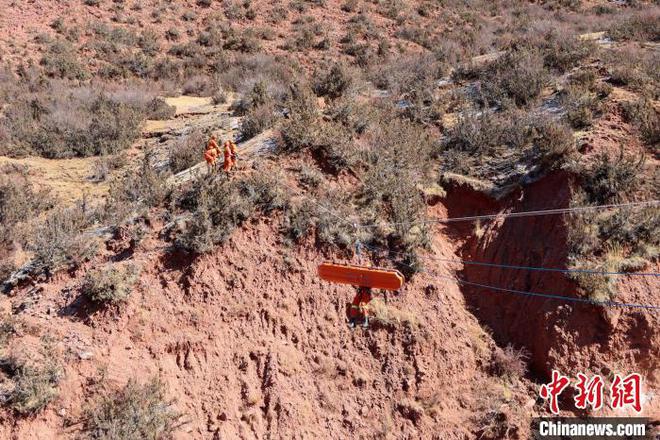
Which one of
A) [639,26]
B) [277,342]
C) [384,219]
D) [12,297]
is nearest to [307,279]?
[277,342]

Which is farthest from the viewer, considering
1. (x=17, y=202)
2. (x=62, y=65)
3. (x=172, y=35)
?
(x=172, y=35)

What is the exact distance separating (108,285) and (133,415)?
197 centimetres

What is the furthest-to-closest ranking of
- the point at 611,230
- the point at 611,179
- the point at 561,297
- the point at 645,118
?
the point at 645,118 → the point at 611,179 → the point at 611,230 → the point at 561,297

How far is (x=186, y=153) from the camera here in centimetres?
1123

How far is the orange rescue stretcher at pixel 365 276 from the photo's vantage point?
613cm

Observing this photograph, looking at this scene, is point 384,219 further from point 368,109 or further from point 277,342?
point 368,109

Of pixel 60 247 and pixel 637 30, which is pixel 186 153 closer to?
pixel 60 247

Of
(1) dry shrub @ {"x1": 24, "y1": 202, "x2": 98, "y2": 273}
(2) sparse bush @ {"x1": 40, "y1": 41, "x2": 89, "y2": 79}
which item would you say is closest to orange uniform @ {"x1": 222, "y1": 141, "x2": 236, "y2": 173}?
(1) dry shrub @ {"x1": 24, "y1": 202, "x2": 98, "y2": 273}

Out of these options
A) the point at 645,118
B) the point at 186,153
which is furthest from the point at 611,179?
the point at 186,153

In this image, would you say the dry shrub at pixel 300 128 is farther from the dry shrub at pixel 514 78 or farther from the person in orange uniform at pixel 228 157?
the dry shrub at pixel 514 78

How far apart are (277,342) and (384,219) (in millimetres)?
3042

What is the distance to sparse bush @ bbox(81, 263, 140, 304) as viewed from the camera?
6.80 meters

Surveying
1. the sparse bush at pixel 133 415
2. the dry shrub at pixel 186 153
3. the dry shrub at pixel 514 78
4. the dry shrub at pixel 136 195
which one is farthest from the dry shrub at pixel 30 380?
the dry shrub at pixel 514 78

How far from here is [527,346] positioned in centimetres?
809
